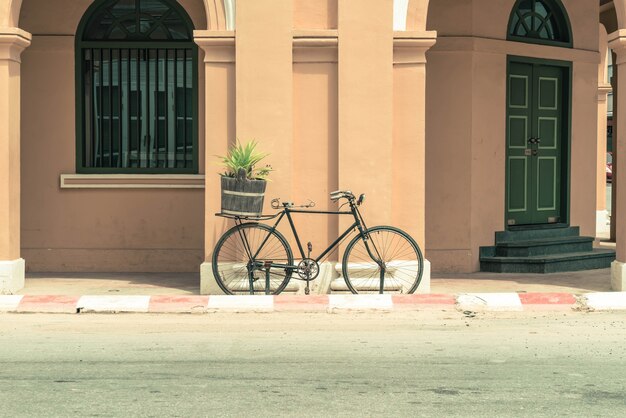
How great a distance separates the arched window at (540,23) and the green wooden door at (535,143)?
356 millimetres

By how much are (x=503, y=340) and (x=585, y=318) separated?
1568 mm

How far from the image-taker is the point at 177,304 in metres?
10.4

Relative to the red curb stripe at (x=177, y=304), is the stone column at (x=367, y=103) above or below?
above

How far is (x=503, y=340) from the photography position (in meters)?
8.68

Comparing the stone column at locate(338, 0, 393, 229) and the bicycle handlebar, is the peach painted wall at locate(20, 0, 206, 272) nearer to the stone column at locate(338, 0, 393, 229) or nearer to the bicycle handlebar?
the stone column at locate(338, 0, 393, 229)

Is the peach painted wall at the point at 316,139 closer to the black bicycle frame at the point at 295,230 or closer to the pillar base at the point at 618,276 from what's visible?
the black bicycle frame at the point at 295,230

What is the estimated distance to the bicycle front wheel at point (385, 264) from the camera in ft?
36.7

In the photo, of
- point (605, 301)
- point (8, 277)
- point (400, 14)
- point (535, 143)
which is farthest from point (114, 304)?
point (535, 143)

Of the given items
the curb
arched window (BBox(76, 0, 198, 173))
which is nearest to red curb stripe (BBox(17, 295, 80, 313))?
the curb

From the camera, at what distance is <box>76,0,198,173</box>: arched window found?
1334 centimetres

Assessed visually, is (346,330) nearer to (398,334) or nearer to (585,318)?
(398,334)

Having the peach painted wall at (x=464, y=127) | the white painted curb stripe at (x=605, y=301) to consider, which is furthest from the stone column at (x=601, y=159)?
the white painted curb stripe at (x=605, y=301)

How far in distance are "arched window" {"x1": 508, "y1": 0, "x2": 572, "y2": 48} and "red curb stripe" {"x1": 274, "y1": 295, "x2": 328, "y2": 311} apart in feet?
17.3

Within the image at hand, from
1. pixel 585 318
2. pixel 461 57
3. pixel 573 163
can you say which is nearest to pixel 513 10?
pixel 461 57
